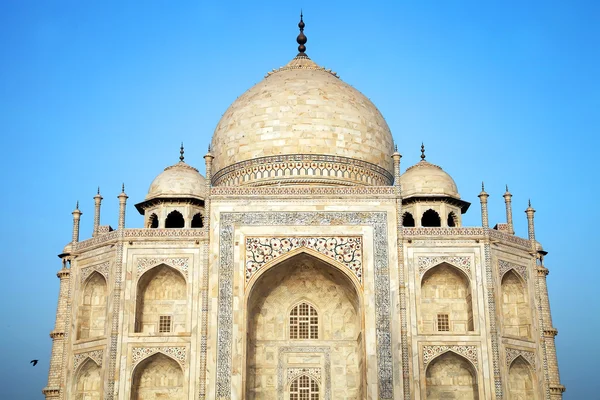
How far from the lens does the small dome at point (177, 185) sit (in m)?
24.1

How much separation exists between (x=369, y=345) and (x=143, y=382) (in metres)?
5.30

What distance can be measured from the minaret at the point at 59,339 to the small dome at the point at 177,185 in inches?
116

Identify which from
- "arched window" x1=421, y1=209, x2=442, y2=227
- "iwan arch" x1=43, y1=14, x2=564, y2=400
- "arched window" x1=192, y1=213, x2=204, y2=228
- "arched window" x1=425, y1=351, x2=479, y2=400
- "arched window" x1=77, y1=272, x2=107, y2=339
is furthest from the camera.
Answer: "arched window" x1=192, y1=213, x2=204, y2=228

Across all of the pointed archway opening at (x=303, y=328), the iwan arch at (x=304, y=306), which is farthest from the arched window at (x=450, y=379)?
the pointed archway opening at (x=303, y=328)

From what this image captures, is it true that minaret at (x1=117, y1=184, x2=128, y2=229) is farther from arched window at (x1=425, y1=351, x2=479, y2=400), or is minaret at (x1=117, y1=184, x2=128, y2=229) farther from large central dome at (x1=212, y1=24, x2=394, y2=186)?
arched window at (x1=425, y1=351, x2=479, y2=400)

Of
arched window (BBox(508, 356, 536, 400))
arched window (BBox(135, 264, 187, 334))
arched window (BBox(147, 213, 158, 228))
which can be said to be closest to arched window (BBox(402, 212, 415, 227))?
arched window (BBox(508, 356, 536, 400))

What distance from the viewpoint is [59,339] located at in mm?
22484

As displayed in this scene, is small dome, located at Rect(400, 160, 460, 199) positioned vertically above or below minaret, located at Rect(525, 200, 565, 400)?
above

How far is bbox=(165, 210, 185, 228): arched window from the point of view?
2427 cm

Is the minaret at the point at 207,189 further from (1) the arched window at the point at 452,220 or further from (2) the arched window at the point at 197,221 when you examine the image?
(1) the arched window at the point at 452,220

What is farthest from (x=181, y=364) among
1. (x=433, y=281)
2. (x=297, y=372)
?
(x=433, y=281)

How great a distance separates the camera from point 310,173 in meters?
24.5

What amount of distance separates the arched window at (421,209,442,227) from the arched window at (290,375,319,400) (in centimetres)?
545

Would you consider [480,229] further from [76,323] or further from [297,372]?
[76,323]
